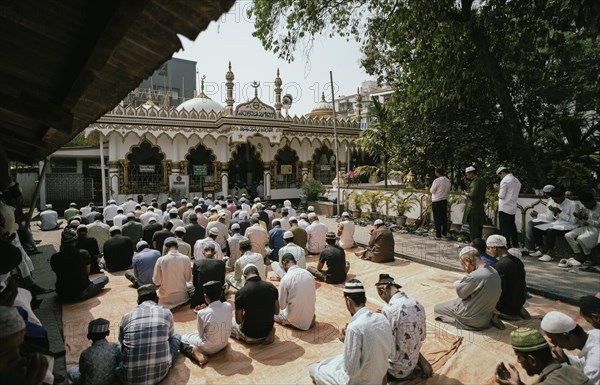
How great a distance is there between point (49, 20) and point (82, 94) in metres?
0.86

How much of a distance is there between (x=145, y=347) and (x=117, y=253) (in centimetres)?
473

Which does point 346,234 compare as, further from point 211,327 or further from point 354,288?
point 354,288

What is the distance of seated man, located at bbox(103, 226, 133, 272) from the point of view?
728 centimetres

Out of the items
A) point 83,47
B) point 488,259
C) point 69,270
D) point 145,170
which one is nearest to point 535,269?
point 488,259

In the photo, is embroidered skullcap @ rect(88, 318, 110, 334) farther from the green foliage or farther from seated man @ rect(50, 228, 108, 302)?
the green foliage

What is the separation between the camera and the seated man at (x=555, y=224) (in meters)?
6.77

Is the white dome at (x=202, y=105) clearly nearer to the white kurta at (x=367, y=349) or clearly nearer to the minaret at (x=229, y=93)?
the minaret at (x=229, y=93)

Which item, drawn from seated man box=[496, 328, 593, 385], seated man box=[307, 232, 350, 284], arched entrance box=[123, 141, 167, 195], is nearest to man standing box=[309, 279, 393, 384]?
seated man box=[496, 328, 593, 385]

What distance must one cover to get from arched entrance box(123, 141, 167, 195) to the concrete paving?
1151 centimetres

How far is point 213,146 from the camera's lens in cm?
1809

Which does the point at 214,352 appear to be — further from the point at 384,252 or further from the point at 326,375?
the point at 384,252

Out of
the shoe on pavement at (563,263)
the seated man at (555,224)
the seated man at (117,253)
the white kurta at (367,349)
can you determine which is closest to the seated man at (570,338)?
the white kurta at (367,349)

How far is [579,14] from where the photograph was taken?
17.9 feet

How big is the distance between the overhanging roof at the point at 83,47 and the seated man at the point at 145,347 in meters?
1.91
